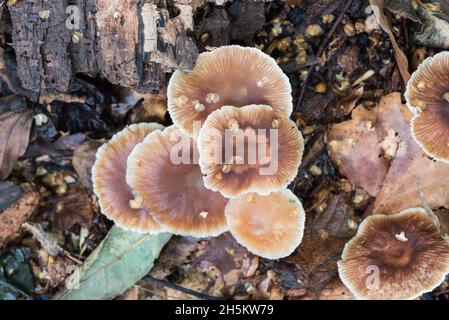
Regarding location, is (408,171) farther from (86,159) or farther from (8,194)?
(8,194)

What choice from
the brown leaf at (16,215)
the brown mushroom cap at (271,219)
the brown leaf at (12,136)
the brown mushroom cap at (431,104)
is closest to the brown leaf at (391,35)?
the brown mushroom cap at (431,104)

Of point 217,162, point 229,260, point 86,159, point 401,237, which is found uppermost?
point 217,162

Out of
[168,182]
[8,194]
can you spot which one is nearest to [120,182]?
[168,182]

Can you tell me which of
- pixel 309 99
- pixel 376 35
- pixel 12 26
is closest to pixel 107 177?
pixel 12 26

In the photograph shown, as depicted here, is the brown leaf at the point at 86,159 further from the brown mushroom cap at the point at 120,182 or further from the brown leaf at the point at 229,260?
the brown leaf at the point at 229,260

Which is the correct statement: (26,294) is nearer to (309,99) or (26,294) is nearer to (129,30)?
(129,30)

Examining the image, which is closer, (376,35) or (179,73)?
(179,73)
